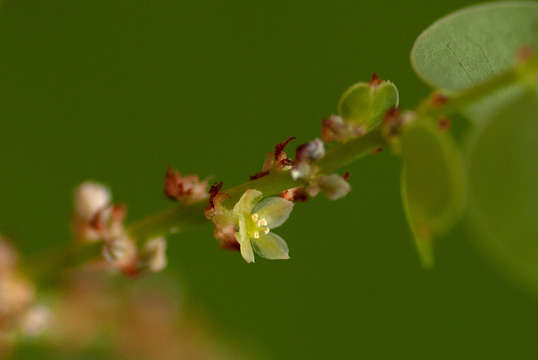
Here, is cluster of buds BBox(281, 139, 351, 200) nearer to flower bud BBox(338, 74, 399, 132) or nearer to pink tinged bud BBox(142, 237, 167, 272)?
flower bud BBox(338, 74, 399, 132)

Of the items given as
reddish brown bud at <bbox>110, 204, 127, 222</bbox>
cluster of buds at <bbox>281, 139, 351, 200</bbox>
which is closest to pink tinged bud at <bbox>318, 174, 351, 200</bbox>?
cluster of buds at <bbox>281, 139, 351, 200</bbox>

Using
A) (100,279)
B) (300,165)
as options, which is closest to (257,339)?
(100,279)

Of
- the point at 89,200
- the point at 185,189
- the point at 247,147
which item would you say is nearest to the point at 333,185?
the point at 185,189

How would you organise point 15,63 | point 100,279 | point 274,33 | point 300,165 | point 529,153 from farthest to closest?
point 274,33 < point 15,63 < point 100,279 < point 300,165 < point 529,153

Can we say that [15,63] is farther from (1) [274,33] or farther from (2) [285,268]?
(2) [285,268]

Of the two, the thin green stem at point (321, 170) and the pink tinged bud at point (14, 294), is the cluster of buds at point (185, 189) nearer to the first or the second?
the thin green stem at point (321, 170)

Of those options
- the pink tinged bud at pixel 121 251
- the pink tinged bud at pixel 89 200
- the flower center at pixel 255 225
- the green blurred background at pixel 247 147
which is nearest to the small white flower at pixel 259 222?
the flower center at pixel 255 225
